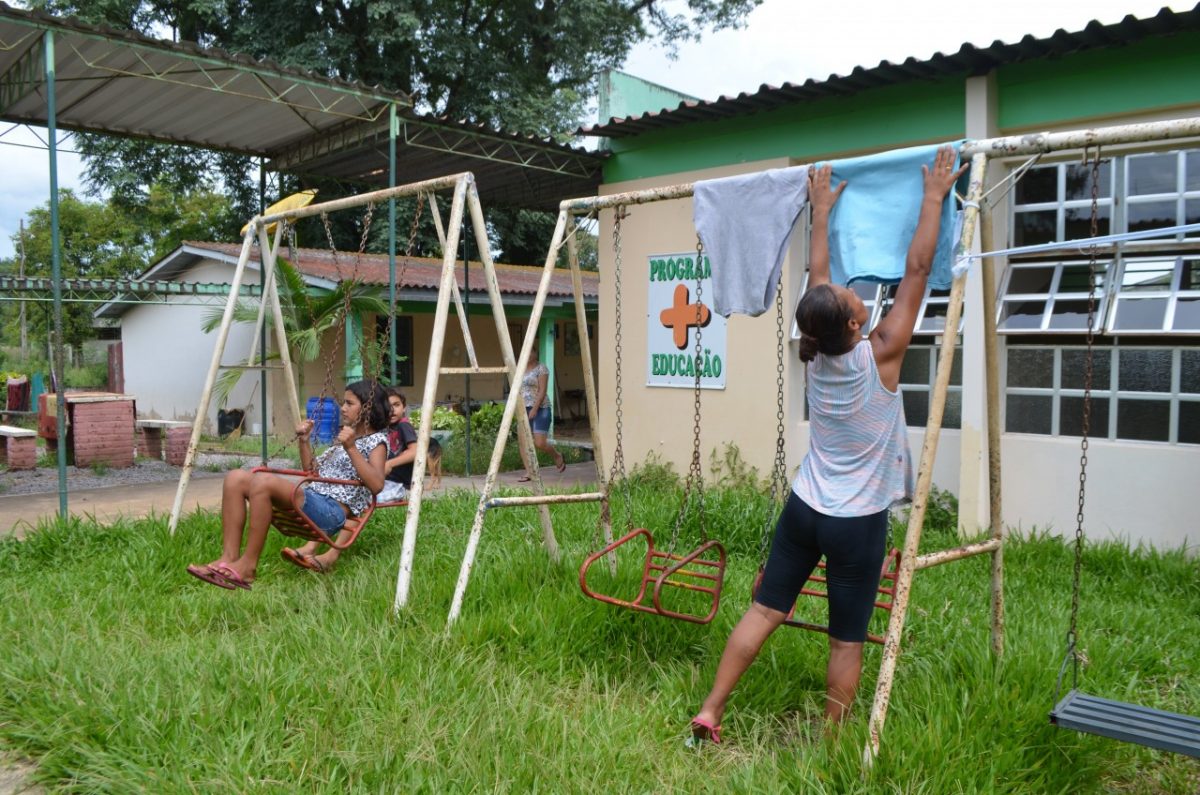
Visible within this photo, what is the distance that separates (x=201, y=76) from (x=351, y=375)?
8361 mm

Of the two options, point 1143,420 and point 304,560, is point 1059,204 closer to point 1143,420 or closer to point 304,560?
point 1143,420

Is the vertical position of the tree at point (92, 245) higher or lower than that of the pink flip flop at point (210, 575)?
higher

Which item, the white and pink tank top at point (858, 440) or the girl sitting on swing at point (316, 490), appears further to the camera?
the girl sitting on swing at point (316, 490)

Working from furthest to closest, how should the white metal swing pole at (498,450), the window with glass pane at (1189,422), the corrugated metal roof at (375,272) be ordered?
1. the corrugated metal roof at (375,272)
2. the window with glass pane at (1189,422)
3. the white metal swing pole at (498,450)

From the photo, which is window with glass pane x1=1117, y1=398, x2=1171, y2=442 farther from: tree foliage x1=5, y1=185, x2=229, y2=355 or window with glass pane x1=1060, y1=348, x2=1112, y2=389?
tree foliage x1=5, y1=185, x2=229, y2=355

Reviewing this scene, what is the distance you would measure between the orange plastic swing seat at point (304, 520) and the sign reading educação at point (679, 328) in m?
3.78

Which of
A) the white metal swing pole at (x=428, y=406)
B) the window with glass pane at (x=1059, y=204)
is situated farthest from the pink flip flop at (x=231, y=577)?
the window with glass pane at (x=1059, y=204)

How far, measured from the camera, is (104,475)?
10.8m

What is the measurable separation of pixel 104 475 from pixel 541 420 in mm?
5221

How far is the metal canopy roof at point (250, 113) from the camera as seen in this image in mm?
6762

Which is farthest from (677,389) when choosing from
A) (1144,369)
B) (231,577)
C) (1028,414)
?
(231,577)

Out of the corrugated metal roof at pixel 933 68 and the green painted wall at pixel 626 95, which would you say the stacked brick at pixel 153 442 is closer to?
the green painted wall at pixel 626 95

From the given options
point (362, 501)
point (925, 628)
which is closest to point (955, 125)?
point (925, 628)

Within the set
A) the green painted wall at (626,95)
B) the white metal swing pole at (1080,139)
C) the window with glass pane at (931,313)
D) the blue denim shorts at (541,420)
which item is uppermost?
the green painted wall at (626,95)
